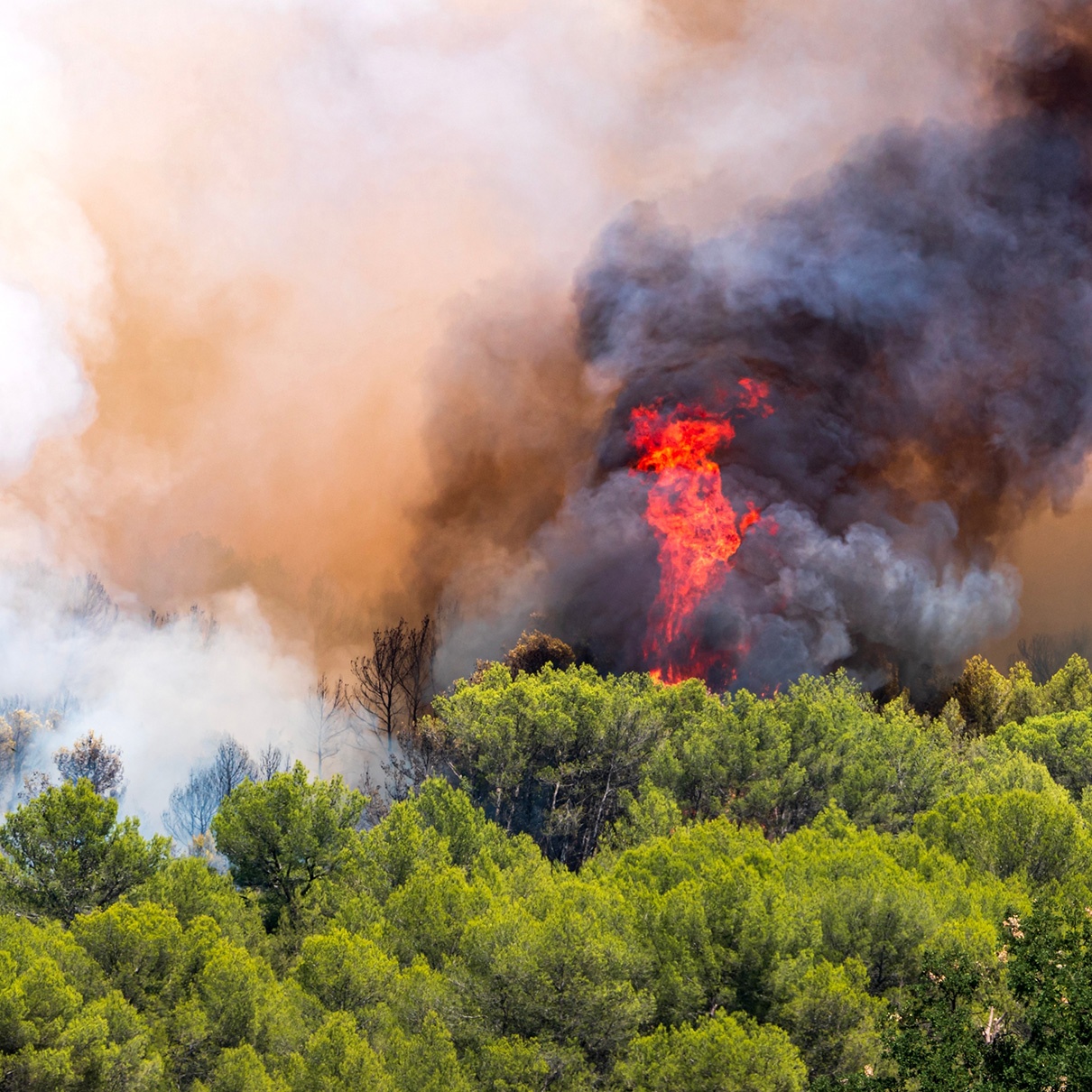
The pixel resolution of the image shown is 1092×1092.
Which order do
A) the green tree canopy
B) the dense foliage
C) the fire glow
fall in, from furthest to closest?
1. the fire glow
2. the green tree canopy
3. the dense foliage

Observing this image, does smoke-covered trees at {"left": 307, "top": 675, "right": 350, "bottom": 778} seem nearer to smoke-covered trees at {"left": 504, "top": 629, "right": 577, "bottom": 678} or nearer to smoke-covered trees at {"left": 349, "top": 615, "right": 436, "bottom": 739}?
smoke-covered trees at {"left": 349, "top": 615, "right": 436, "bottom": 739}

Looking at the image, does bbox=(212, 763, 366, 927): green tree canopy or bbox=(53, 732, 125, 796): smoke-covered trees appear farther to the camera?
bbox=(53, 732, 125, 796): smoke-covered trees

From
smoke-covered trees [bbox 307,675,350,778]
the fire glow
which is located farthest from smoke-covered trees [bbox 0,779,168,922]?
the fire glow

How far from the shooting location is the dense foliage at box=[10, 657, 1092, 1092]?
28.0 m

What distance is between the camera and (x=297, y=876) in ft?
150

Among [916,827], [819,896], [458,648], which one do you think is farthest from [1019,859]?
[458,648]

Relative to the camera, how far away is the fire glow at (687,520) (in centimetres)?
7919

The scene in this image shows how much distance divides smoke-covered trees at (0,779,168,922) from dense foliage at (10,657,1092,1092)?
88 mm

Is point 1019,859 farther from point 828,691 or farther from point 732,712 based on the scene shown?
point 828,691

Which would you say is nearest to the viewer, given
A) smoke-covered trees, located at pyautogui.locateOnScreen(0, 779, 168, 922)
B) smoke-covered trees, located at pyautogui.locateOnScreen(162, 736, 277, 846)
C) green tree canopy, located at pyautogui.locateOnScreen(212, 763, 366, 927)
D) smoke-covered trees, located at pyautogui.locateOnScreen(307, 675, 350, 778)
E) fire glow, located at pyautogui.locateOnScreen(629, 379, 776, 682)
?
smoke-covered trees, located at pyautogui.locateOnScreen(0, 779, 168, 922)

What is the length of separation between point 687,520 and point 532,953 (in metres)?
52.1

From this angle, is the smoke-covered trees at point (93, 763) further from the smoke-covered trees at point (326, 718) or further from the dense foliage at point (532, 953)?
the dense foliage at point (532, 953)

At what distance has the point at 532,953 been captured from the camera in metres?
32.2

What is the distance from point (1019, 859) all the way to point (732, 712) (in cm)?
2100
